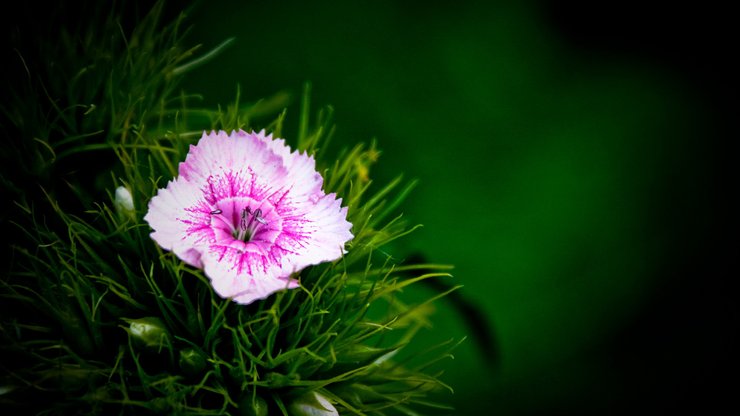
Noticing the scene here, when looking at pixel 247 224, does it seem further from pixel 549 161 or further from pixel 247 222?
pixel 549 161

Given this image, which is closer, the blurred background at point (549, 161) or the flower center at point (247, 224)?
the flower center at point (247, 224)

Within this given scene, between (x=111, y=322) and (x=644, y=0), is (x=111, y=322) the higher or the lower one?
the lower one

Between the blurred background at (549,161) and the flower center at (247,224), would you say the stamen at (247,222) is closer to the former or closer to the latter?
the flower center at (247,224)

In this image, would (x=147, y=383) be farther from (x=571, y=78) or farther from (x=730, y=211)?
(x=730, y=211)

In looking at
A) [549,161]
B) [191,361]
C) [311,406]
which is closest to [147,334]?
[191,361]

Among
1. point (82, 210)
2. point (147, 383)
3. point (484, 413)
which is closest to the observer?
point (147, 383)

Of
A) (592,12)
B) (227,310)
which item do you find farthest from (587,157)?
(227,310)

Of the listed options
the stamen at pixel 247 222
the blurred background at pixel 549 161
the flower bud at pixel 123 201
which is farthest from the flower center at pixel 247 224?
the blurred background at pixel 549 161
